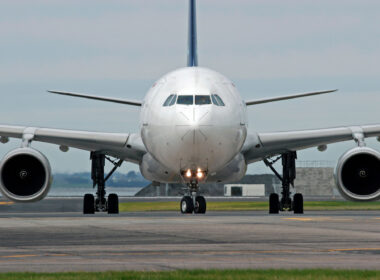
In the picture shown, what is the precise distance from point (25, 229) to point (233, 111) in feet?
26.0

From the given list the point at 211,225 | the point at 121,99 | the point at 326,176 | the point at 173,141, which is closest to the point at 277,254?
the point at 211,225

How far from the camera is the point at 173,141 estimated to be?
2280 centimetres

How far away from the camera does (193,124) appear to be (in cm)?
2217

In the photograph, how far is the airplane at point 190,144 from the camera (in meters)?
22.8

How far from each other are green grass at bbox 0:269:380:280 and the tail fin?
2209 cm

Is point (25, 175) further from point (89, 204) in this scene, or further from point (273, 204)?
point (273, 204)

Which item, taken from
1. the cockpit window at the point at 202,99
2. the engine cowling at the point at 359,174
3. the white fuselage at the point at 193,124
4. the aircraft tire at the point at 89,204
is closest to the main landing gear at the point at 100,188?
the aircraft tire at the point at 89,204

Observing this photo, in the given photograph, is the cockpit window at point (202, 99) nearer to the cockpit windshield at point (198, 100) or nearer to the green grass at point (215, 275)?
the cockpit windshield at point (198, 100)

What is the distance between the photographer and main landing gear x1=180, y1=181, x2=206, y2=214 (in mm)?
24656

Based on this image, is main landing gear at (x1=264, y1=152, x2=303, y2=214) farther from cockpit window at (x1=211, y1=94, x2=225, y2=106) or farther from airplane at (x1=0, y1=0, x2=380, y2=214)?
cockpit window at (x1=211, y1=94, x2=225, y2=106)

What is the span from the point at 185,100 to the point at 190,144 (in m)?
1.36

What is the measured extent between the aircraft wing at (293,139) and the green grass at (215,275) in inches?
705

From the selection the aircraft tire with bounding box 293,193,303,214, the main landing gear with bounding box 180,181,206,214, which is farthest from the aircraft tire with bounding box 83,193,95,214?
the aircraft tire with bounding box 293,193,303,214

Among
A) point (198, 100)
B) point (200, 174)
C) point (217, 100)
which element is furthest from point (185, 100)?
point (200, 174)
